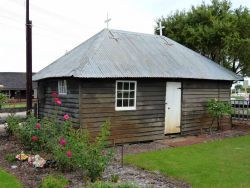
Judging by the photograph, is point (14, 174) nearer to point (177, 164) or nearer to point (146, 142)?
point (177, 164)

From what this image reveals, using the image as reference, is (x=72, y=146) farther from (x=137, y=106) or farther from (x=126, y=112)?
(x=137, y=106)

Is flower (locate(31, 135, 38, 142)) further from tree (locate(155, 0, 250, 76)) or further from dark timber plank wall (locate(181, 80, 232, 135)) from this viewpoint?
tree (locate(155, 0, 250, 76))

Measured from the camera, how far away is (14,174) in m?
7.82

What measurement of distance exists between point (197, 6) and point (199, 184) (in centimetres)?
1532

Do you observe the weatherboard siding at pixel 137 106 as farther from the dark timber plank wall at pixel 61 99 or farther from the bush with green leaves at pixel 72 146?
the bush with green leaves at pixel 72 146

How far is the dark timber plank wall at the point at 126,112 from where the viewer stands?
10.8m

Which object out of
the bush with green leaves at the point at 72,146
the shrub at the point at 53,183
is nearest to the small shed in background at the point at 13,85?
the bush with green leaves at the point at 72,146

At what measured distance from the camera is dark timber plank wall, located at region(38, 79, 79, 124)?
1091 centimetres

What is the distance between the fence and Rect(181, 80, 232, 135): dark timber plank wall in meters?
2.81

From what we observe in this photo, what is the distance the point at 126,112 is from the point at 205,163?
142 inches

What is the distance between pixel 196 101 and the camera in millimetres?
13820

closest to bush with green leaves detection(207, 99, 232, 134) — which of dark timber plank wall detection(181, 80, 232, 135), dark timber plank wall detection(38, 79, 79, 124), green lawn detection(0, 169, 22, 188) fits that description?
dark timber plank wall detection(181, 80, 232, 135)

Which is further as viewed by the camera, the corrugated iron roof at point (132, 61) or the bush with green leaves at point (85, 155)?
the corrugated iron roof at point (132, 61)

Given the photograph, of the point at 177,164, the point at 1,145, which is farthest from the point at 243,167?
the point at 1,145
